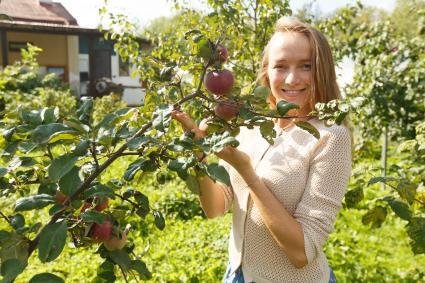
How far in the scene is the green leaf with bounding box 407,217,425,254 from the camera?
1.37 metres

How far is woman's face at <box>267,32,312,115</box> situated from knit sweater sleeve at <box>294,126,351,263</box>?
0.57ft

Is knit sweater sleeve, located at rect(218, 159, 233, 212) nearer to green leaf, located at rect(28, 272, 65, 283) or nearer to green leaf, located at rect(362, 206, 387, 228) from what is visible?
green leaf, located at rect(362, 206, 387, 228)

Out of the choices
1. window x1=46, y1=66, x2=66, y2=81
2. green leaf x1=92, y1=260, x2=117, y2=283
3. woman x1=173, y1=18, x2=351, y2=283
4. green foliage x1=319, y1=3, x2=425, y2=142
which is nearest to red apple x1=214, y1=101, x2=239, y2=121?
woman x1=173, y1=18, x2=351, y2=283

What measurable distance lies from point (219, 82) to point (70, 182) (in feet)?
1.28

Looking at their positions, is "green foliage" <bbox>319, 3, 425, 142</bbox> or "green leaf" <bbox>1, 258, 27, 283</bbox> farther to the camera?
"green foliage" <bbox>319, 3, 425, 142</bbox>

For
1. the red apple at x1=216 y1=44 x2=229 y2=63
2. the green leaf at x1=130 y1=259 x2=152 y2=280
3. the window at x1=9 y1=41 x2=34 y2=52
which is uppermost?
the red apple at x1=216 y1=44 x2=229 y2=63

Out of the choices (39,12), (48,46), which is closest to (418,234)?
(48,46)

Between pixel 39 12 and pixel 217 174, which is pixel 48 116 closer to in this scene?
pixel 217 174

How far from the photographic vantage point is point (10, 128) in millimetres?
1000

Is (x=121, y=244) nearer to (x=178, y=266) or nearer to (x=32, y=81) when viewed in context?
(x=178, y=266)

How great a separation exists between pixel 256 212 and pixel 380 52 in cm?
495

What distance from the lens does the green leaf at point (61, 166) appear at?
2.65ft

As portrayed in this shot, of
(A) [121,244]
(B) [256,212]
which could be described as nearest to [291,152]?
(B) [256,212]

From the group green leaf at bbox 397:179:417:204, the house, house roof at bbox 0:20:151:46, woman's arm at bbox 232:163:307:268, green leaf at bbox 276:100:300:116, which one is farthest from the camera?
the house
